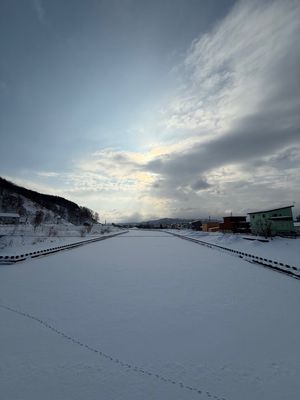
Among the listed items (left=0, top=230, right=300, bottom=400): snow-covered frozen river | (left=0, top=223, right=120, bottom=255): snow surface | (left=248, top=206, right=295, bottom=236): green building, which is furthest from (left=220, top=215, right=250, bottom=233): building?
(left=0, top=230, right=300, bottom=400): snow-covered frozen river

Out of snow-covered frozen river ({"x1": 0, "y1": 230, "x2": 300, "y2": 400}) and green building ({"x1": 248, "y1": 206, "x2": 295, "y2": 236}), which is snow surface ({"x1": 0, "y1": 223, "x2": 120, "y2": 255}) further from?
green building ({"x1": 248, "y1": 206, "x2": 295, "y2": 236})

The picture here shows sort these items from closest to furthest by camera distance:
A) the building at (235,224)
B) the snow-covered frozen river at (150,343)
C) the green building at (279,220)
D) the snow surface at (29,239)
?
the snow-covered frozen river at (150,343)
the snow surface at (29,239)
the green building at (279,220)
the building at (235,224)

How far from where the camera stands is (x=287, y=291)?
8.03 metres

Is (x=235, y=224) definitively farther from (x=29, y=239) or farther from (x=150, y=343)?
(x=150, y=343)

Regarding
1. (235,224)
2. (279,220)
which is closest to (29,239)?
(279,220)

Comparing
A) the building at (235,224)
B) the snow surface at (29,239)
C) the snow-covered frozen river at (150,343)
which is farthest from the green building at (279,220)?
the snow-covered frozen river at (150,343)

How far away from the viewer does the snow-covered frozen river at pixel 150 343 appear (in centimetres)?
315

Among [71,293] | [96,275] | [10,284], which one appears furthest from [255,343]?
[10,284]

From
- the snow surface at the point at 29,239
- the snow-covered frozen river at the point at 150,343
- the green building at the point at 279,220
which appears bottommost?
the snow-covered frozen river at the point at 150,343

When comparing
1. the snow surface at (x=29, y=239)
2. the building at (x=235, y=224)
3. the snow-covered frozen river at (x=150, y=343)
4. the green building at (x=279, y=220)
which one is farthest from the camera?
the building at (x=235, y=224)

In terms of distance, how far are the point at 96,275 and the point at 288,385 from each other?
27.9 feet

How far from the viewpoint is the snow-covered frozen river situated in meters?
3.15

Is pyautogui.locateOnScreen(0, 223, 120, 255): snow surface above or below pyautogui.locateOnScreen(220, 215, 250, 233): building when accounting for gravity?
below

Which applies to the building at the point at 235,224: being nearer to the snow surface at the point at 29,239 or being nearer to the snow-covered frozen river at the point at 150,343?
Result: the snow surface at the point at 29,239
